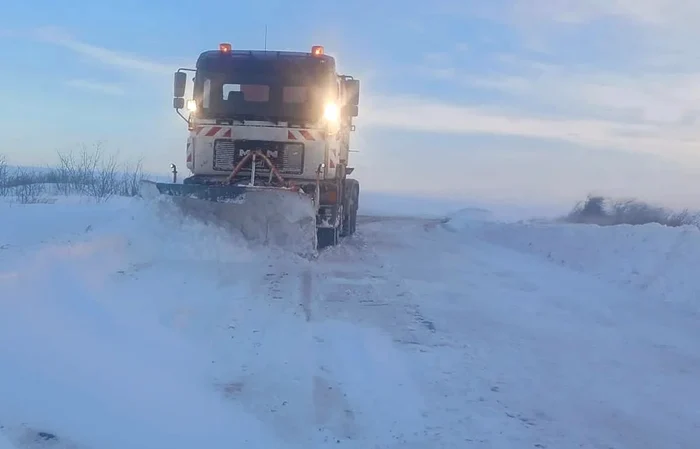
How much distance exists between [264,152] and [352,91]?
220 centimetres

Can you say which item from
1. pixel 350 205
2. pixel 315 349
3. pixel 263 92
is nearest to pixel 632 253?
pixel 350 205

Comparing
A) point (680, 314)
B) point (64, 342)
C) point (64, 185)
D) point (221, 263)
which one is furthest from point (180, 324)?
point (64, 185)

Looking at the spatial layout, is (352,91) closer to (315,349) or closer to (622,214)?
(315,349)

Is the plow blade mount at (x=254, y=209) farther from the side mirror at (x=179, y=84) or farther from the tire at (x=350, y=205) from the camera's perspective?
the tire at (x=350, y=205)

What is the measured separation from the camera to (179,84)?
43.7 ft

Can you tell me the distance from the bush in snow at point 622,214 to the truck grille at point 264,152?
1750cm

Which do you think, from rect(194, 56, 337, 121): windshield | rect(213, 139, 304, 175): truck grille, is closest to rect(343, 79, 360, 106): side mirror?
rect(194, 56, 337, 121): windshield

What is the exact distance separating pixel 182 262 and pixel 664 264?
7.54 meters

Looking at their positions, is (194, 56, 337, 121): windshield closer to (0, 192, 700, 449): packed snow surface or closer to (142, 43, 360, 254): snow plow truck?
(142, 43, 360, 254): snow plow truck

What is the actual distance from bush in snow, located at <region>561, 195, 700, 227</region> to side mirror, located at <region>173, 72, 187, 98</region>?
61.7 ft

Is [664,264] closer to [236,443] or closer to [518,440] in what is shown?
[518,440]

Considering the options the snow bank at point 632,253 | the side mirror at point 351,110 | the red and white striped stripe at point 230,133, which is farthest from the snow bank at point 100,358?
the snow bank at point 632,253

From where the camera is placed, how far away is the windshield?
43.1 ft

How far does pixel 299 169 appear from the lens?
1320cm
